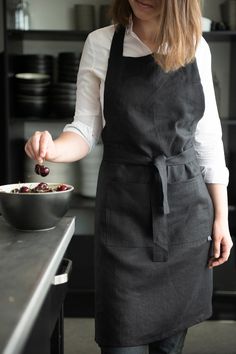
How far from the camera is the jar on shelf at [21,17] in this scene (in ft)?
9.52

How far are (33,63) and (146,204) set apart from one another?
1.67 meters

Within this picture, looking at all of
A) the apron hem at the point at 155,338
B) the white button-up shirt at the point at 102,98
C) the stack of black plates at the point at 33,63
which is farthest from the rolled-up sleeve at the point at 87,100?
the stack of black plates at the point at 33,63

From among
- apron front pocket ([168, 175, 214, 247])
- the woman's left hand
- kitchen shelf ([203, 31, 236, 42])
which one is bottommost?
the woman's left hand

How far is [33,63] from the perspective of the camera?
2.91m

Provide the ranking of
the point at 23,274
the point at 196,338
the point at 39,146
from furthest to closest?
1. the point at 196,338
2. the point at 39,146
3. the point at 23,274

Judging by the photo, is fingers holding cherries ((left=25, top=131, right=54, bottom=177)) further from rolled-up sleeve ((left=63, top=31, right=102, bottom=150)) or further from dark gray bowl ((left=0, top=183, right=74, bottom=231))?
rolled-up sleeve ((left=63, top=31, right=102, bottom=150))

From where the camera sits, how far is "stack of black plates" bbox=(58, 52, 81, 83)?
288 cm

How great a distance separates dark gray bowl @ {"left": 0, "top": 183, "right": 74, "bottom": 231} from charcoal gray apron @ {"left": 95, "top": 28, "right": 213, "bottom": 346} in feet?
0.69

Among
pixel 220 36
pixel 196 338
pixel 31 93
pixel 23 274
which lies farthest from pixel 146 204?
pixel 220 36

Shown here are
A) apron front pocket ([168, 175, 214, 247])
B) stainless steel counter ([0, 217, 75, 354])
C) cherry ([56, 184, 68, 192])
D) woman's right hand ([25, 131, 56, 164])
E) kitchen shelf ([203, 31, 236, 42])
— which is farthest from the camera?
kitchen shelf ([203, 31, 236, 42])

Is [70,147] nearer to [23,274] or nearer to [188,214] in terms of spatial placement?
[188,214]

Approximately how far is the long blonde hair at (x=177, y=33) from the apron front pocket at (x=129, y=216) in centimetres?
33

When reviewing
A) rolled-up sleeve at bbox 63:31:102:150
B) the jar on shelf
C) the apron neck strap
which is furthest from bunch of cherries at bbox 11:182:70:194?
the jar on shelf

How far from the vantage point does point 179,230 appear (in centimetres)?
A: 150
